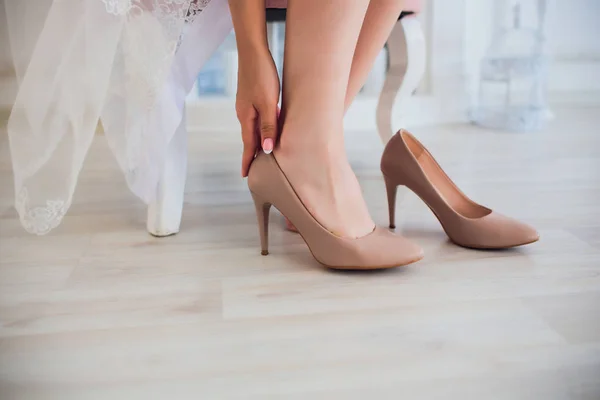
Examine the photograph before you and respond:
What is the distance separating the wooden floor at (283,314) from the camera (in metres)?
0.45

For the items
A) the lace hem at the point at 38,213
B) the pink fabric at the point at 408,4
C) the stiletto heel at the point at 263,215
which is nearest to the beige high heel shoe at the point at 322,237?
the stiletto heel at the point at 263,215

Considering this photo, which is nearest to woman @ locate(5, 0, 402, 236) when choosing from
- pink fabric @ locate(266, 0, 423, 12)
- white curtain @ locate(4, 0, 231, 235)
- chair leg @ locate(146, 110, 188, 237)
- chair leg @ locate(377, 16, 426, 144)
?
white curtain @ locate(4, 0, 231, 235)

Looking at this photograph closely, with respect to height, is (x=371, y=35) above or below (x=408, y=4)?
below

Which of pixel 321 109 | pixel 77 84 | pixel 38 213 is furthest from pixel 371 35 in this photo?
pixel 38 213

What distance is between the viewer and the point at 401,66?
1.19 meters

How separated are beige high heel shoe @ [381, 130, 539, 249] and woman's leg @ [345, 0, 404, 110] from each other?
0.11 m

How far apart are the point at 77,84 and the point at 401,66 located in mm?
763

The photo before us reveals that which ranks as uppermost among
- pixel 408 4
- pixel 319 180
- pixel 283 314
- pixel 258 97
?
pixel 408 4

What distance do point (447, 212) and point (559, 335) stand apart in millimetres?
290

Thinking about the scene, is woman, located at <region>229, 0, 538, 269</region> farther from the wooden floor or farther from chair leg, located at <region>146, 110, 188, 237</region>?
chair leg, located at <region>146, 110, 188, 237</region>

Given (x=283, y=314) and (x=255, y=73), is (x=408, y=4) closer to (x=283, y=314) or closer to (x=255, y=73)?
(x=255, y=73)

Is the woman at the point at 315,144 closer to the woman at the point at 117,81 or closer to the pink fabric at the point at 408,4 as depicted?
the woman at the point at 117,81

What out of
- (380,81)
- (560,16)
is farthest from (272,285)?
(560,16)

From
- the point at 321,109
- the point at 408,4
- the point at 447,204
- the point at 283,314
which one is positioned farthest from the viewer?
the point at 408,4
